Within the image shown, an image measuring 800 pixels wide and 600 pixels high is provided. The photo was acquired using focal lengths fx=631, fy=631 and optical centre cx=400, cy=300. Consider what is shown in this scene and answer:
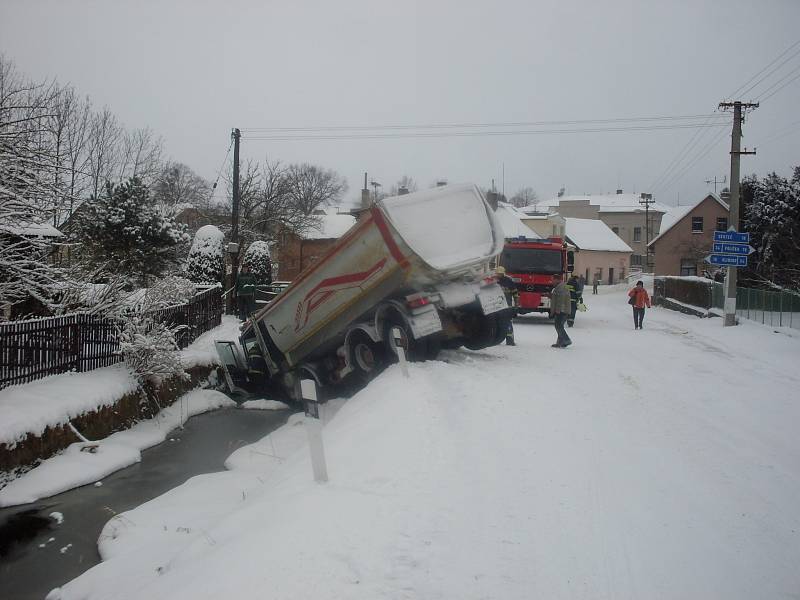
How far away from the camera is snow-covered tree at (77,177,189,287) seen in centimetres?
2166

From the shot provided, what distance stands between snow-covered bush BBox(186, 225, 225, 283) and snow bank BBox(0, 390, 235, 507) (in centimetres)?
1115

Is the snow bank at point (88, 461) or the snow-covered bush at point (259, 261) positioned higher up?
the snow-covered bush at point (259, 261)

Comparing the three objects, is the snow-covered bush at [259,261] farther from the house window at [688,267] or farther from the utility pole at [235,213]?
the house window at [688,267]

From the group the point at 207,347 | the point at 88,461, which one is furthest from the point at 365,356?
the point at 207,347

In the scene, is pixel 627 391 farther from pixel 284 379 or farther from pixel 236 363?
pixel 236 363

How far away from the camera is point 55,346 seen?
10281 millimetres

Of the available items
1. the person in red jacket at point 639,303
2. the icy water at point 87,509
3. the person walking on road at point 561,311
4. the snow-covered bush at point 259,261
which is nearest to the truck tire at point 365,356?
the icy water at point 87,509

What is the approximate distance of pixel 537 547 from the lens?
14.3 feet

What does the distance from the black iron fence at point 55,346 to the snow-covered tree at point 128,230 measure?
390 inches

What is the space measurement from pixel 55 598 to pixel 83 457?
4.00 meters

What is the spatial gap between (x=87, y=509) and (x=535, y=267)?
54.3 feet

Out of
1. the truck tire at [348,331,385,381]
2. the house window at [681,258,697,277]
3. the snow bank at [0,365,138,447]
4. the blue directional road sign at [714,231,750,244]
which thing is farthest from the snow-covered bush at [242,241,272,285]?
the house window at [681,258,697,277]

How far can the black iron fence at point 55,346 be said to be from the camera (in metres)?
9.28

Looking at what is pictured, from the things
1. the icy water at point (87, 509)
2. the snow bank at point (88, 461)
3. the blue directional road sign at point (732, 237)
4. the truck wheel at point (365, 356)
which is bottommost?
the icy water at point (87, 509)
